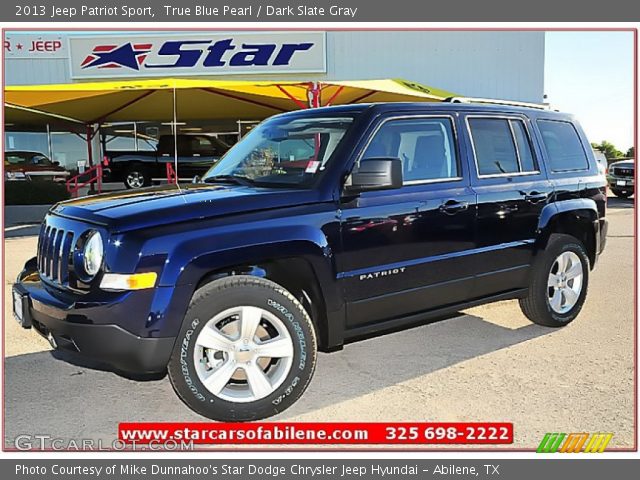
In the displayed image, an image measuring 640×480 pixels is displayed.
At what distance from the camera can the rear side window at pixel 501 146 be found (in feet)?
14.7

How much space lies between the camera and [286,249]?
3.41 m

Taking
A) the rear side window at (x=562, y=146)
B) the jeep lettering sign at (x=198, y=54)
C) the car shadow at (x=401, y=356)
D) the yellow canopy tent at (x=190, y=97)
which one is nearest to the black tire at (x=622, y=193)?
the yellow canopy tent at (x=190, y=97)

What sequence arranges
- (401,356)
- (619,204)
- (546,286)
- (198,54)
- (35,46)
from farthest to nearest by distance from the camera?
(35,46), (198,54), (619,204), (546,286), (401,356)

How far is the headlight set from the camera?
3150 millimetres

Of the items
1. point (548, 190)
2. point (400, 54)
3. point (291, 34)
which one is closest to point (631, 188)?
point (400, 54)

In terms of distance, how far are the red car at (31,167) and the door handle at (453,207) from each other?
20248 millimetres

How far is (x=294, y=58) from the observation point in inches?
787

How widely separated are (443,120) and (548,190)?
1.27m

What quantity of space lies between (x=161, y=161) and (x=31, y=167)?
4860 millimetres

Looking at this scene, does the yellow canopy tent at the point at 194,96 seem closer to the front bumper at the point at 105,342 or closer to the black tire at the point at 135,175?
the black tire at the point at 135,175

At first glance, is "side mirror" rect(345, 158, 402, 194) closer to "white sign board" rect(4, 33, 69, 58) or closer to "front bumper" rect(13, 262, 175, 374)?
"front bumper" rect(13, 262, 175, 374)

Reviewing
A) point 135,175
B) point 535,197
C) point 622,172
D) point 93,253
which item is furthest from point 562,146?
point 135,175

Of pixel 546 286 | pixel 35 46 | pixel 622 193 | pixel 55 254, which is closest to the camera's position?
pixel 55 254

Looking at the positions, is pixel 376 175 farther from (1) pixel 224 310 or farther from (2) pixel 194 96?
(2) pixel 194 96
